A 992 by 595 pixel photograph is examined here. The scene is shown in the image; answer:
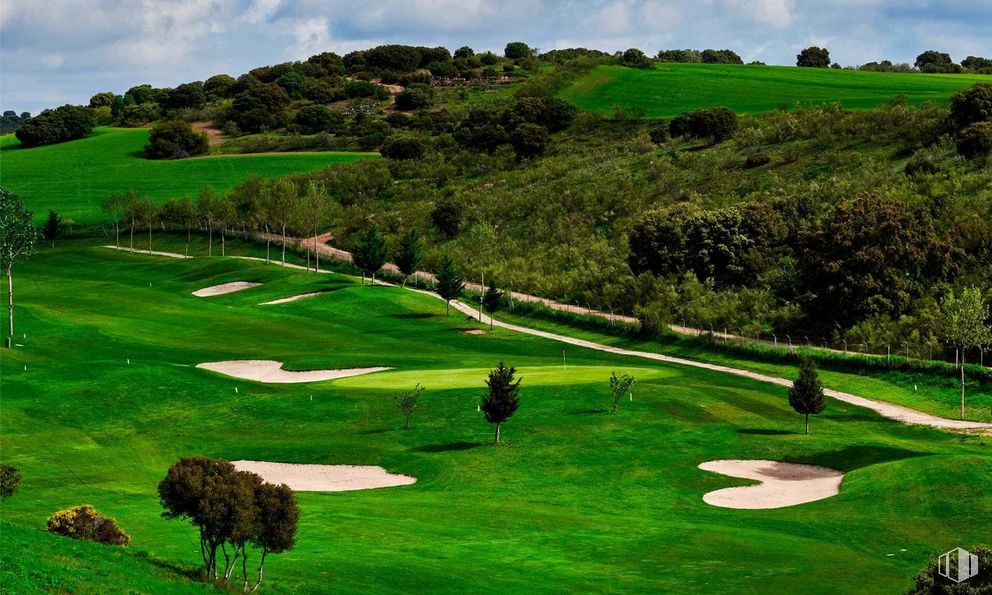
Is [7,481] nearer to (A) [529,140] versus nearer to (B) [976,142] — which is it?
(B) [976,142]

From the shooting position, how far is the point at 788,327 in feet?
325

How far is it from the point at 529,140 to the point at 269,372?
109 metres

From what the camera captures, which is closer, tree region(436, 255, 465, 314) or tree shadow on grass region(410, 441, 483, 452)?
tree shadow on grass region(410, 441, 483, 452)

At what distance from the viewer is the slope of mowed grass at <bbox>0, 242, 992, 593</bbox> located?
40.5 metres

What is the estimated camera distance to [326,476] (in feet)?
186

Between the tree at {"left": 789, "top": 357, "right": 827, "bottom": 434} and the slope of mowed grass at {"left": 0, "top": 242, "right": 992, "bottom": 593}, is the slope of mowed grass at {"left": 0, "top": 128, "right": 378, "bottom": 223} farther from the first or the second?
the tree at {"left": 789, "top": 357, "right": 827, "bottom": 434}

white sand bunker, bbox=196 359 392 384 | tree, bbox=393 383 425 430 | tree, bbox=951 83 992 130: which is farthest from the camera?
tree, bbox=951 83 992 130

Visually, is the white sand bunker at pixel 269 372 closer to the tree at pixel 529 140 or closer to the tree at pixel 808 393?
the tree at pixel 808 393

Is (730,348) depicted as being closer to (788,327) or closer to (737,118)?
(788,327)

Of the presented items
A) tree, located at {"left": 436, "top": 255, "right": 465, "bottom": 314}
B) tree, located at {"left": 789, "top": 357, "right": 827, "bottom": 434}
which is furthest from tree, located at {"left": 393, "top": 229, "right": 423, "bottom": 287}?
tree, located at {"left": 789, "top": 357, "right": 827, "bottom": 434}

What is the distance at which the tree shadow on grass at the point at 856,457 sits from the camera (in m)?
58.3

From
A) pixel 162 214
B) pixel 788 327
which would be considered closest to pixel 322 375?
pixel 788 327

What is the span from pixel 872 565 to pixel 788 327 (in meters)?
59.3

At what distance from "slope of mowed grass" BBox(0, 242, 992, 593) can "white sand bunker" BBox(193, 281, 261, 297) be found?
2611 cm
